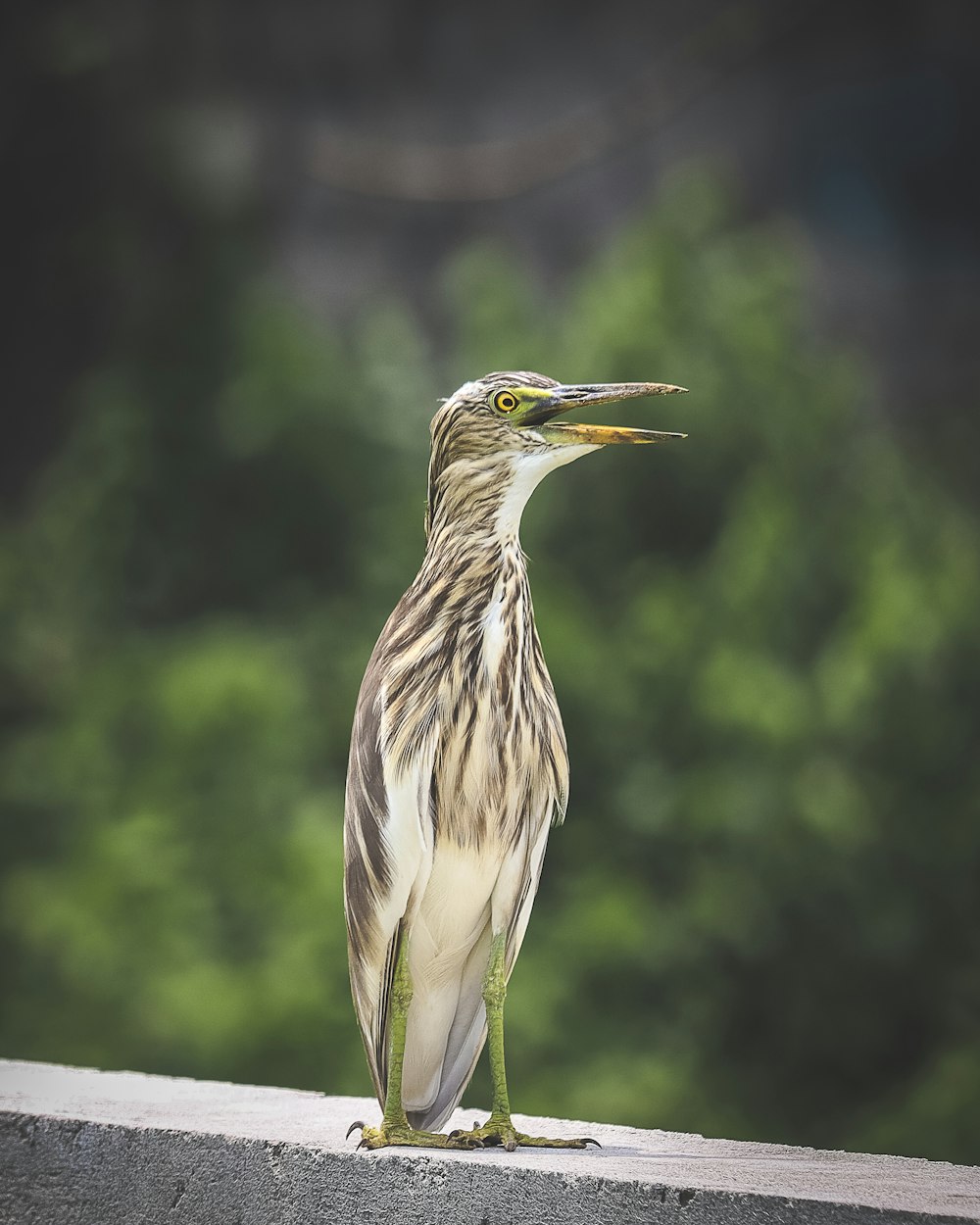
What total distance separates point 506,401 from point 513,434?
1.4 inches

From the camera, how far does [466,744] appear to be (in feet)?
5.11

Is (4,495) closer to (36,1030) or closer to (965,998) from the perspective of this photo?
(36,1030)

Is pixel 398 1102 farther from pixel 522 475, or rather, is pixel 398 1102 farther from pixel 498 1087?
pixel 522 475

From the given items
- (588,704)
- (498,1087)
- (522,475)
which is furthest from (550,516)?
(498,1087)

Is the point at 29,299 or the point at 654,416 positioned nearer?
the point at 654,416

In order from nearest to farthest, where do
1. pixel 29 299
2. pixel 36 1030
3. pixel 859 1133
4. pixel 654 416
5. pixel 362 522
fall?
1. pixel 859 1133
2. pixel 36 1030
3. pixel 654 416
4. pixel 362 522
5. pixel 29 299

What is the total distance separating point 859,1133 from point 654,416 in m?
1.74

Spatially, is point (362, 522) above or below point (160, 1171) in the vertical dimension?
above

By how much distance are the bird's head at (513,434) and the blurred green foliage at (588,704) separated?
6.20 feet

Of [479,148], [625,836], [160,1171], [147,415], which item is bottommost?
[625,836]

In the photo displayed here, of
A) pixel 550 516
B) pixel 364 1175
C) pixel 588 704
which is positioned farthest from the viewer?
pixel 550 516

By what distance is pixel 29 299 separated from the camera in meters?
5.07

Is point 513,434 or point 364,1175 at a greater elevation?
point 513,434

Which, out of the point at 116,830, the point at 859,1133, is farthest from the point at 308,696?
the point at 859,1133
